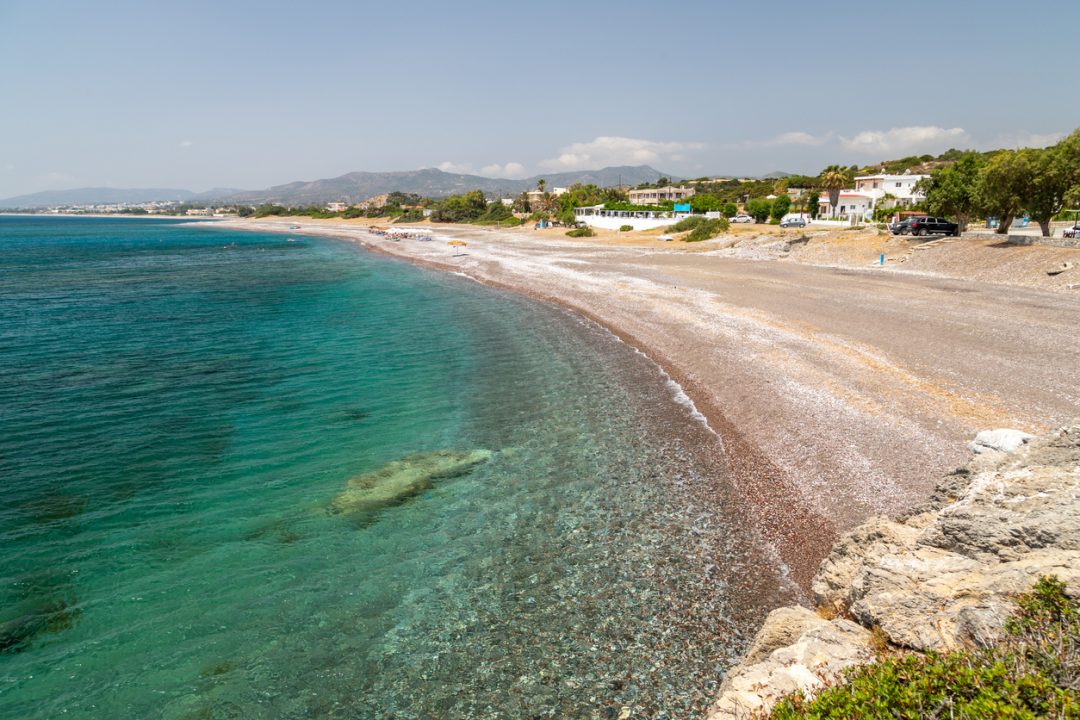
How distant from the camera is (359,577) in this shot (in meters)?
10.6

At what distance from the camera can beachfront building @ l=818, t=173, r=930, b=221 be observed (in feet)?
297

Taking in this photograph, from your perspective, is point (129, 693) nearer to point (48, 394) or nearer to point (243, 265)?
point (48, 394)

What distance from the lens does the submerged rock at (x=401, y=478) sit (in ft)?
42.9

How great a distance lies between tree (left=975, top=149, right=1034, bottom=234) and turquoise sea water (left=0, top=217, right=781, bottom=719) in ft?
113

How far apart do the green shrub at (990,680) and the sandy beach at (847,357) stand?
502 centimetres

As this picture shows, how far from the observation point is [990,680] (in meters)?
4.72

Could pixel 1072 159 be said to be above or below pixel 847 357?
above

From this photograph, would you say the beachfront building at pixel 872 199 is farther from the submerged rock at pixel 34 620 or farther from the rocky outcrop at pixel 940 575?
the submerged rock at pixel 34 620

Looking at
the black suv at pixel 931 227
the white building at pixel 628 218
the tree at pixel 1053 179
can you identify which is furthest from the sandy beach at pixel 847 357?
the white building at pixel 628 218

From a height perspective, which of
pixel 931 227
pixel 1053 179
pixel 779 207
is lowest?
pixel 931 227

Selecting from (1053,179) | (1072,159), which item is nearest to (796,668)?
(1053,179)

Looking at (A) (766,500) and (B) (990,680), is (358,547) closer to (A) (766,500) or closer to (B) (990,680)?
(A) (766,500)

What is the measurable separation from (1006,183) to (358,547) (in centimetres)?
4847

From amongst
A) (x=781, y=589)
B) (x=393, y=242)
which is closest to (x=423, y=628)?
(x=781, y=589)
